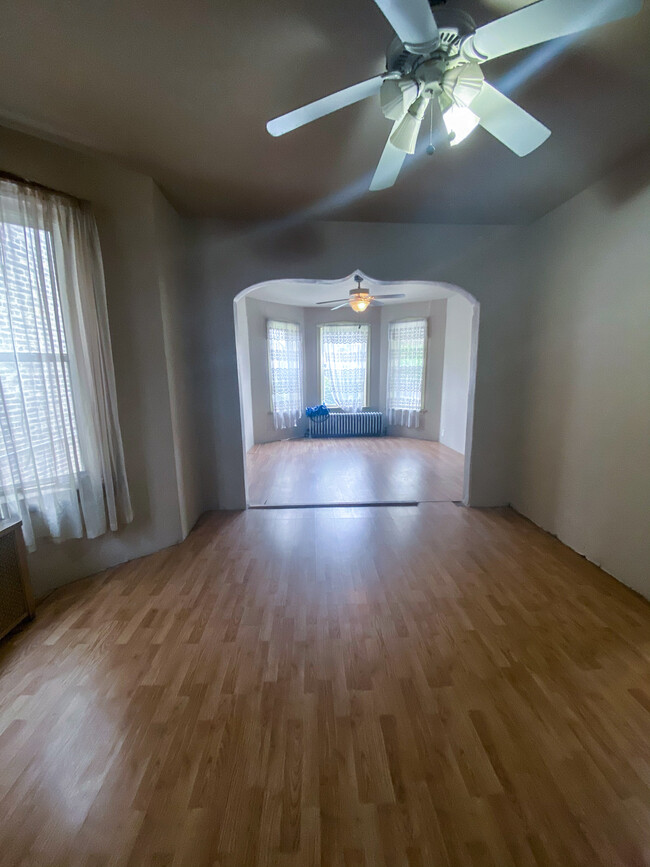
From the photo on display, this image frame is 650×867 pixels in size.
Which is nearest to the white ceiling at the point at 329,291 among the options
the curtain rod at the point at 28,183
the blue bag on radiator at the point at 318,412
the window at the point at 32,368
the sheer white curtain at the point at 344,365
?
the sheer white curtain at the point at 344,365

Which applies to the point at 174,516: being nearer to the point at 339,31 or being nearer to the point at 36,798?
the point at 36,798

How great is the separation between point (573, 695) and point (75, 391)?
9.71ft

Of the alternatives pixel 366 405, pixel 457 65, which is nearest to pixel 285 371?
pixel 366 405

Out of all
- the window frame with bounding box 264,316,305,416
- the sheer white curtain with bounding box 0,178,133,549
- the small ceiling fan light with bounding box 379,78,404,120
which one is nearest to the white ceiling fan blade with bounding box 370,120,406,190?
the small ceiling fan light with bounding box 379,78,404,120

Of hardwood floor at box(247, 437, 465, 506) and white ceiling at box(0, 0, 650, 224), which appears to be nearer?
white ceiling at box(0, 0, 650, 224)

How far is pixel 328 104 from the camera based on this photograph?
1.23m

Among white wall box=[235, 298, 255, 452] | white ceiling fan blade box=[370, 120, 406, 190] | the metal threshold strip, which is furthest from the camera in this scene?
white wall box=[235, 298, 255, 452]

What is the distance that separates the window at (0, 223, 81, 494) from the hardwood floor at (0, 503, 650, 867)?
88 cm

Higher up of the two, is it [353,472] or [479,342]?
[479,342]

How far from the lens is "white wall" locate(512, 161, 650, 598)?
78.7 inches

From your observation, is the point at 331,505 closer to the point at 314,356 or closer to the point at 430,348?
the point at 430,348

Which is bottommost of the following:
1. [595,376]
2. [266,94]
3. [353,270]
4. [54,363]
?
[595,376]

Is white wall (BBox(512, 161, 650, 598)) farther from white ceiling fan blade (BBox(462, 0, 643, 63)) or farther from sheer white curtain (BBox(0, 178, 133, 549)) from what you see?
sheer white curtain (BBox(0, 178, 133, 549))

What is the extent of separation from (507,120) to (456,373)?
4482mm
